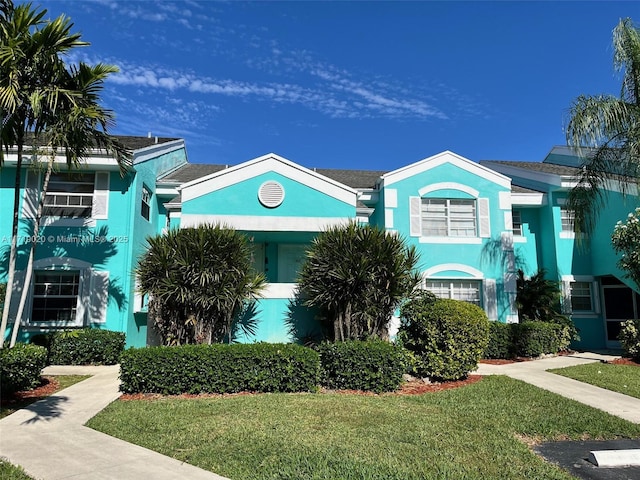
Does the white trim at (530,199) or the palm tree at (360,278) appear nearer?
the palm tree at (360,278)

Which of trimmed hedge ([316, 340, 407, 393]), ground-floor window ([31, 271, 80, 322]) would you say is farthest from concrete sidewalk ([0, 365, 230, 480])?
ground-floor window ([31, 271, 80, 322])

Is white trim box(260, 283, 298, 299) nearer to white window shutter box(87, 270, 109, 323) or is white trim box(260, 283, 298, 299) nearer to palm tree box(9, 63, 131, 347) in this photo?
white window shutter box(87, 270, 109, 323)

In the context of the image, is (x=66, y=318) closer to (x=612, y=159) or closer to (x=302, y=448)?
(x=302, y=448)

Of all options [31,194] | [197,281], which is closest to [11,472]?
[197,281]

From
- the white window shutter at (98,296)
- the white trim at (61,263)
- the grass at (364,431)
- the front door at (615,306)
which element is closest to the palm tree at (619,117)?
the front door at (615,306)

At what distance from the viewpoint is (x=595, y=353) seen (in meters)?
16.1

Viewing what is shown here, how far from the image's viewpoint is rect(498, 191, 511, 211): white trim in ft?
55.9

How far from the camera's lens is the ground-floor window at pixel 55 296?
14852 mm

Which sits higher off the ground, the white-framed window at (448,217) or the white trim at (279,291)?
the white-framed window at (448,217)

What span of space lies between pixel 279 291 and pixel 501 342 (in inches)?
290

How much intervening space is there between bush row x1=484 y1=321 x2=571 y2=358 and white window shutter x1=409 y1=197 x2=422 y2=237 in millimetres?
3946

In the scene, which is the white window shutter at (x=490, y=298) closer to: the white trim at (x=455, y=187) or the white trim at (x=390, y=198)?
the white trim at (x=455, y=187)

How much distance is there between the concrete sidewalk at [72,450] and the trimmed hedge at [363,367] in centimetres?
449

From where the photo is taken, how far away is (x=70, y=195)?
15445 mm
